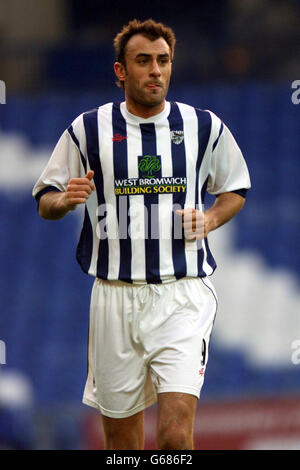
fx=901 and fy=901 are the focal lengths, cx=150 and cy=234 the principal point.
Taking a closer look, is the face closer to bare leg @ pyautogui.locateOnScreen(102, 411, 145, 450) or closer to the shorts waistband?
the shorts waistband

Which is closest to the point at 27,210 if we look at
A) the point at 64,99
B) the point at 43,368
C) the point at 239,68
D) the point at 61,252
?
the point at 61,252

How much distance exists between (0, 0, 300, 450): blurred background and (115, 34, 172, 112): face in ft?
10.4

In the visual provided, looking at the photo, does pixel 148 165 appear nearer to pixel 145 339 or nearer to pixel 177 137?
pixel 177 137

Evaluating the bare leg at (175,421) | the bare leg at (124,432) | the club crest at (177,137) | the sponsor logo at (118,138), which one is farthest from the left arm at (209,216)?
the bare leg at (124,432)

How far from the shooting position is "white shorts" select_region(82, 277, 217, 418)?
137 inches

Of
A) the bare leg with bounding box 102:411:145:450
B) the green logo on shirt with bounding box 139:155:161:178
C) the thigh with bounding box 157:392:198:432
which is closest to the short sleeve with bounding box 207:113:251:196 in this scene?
the green logo on shirt with bounding box 139:155:161:178

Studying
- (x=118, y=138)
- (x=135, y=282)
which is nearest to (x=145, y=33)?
(x=118, y=138)

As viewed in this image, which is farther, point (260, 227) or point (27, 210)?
point (27, 210)

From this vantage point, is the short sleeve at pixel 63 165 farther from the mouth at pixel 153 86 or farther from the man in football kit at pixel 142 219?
the mouth at pixel 153 86

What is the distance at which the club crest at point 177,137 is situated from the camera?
3650 millimetres

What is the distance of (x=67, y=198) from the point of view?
3.46 metres
